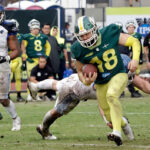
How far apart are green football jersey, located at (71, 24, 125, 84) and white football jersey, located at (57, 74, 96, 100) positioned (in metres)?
0.50

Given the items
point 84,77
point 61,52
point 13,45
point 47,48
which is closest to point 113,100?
point 84,77

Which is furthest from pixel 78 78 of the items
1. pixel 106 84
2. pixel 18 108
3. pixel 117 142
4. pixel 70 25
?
pixel 70 25

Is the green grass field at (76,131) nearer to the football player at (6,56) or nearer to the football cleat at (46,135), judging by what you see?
the football cleat at (46,135)

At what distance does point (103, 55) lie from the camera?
6.97m

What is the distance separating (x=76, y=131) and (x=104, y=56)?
1746mm

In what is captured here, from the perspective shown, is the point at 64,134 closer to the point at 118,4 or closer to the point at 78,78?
the point at 78,78

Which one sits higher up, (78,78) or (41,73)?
(78,78)

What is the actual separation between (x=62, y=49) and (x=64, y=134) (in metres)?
7.47

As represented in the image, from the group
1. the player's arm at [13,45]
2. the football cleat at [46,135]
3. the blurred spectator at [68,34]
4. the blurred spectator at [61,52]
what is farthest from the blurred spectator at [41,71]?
the football cleat at [46,135]

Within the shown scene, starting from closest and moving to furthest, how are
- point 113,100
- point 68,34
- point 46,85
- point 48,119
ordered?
point 113,100
point 48,119
point 46,85
point 68,34

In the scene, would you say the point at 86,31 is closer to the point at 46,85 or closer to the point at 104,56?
the point at 104,56

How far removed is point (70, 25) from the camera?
1792cm

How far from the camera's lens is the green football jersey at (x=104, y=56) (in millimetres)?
6965

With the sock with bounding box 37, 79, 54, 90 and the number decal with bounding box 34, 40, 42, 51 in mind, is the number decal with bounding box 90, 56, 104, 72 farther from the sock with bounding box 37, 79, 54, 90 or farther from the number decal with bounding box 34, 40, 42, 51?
the number decal with bounding box 34, 40, 42, 51
